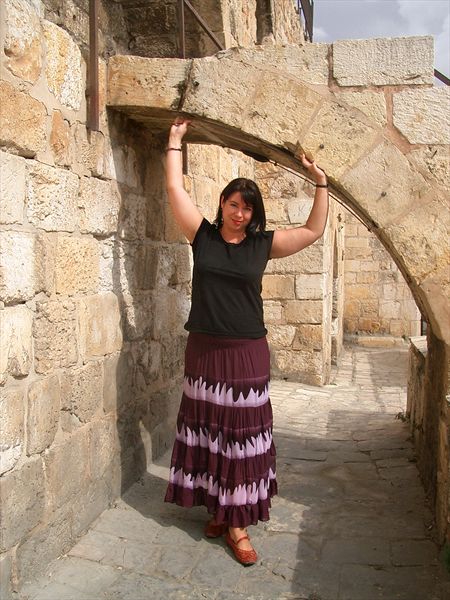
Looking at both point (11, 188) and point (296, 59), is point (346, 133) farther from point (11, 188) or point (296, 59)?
point (11, 188)

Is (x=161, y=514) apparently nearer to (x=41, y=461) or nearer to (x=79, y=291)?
(x=41, y=461)

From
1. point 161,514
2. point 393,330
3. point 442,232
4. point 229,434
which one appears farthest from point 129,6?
point 393,330

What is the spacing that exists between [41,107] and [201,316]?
3.70 ft

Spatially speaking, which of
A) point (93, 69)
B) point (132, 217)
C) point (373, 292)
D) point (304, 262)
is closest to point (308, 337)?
point (304, 262)

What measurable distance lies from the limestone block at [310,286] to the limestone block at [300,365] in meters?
0.65

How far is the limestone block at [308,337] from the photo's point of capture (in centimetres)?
666

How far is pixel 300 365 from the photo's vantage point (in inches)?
267

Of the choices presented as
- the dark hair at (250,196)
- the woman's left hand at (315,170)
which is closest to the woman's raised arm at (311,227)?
the woman's left hand at (315,170)

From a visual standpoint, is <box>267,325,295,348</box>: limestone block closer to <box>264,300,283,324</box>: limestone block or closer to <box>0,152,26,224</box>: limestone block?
<box>264,300,283,324</box>: limestone block

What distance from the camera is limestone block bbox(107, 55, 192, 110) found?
2.91 m

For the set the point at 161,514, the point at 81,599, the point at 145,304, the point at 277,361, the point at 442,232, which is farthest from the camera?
the point at 277,361

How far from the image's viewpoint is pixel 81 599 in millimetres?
2281

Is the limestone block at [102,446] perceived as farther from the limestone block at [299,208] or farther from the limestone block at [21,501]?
the limestone block at [299,208]

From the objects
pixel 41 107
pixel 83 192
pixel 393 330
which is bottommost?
pixel 393 330
